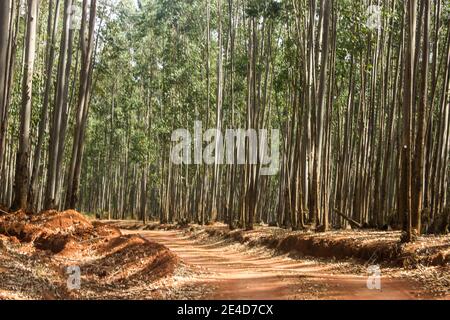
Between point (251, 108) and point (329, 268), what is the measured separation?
1574 cm

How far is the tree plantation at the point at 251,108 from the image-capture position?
1558 cm

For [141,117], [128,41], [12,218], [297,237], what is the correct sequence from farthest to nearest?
[141,117], [128,41], [297,237], [12,218]

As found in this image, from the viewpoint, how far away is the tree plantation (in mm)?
15578

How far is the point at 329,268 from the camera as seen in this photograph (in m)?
12.2

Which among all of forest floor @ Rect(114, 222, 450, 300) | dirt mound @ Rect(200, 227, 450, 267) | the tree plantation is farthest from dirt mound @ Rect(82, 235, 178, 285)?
dirt mound @ Rect(200, 227, 450, 267)

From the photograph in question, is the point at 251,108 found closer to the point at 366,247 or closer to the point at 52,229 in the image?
the point at 52,229

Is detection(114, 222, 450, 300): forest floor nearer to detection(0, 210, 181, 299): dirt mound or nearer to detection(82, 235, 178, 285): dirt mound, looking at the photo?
detection(82, 235, 178, 285): dirt mound

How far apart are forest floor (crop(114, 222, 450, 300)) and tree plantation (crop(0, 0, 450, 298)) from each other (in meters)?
0.41

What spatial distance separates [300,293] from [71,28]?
14.7 metres

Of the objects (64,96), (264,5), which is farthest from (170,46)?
(64,96)

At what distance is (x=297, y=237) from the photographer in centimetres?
1631

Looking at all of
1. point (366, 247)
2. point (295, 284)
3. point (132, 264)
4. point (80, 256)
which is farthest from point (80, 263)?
point (366, 247)

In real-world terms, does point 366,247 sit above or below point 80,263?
above
